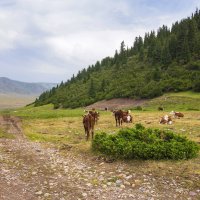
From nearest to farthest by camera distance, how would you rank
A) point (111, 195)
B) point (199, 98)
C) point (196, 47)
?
point (111, 195)
point (199, 98)
point (196, 47)

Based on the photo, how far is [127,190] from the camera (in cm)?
1386

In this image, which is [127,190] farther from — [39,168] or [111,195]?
[39,168]

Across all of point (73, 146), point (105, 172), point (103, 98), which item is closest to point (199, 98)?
point (103, 98)

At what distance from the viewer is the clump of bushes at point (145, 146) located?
17109mm

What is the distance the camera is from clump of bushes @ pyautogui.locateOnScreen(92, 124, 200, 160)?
56.1ft

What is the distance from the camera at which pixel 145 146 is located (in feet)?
57.8

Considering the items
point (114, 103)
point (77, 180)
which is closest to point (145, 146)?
point (77, 180)

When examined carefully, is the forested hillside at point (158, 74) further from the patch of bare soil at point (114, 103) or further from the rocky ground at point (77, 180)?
the rocky ground at point (77, 180)

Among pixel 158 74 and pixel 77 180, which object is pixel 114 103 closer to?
pixel 158 74

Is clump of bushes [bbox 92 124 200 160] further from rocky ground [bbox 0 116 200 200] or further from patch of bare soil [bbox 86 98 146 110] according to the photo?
Answer: patch of bare soil [bbox 86 98 146 110]

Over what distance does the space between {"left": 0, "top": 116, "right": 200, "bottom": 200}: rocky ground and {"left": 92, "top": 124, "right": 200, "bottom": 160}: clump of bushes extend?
0.73 meters

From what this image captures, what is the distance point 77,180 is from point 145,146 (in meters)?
4.24

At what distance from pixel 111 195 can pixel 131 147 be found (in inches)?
174

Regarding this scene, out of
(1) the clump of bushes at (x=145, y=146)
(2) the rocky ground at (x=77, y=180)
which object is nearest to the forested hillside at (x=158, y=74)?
(1) the clump of bushes at (x=145, y=146)
